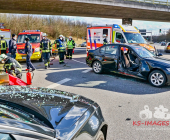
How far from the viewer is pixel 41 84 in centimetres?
732

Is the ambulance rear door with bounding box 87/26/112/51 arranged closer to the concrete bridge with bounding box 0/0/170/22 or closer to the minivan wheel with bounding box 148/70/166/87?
the minivan wheel with bounding box 148/70/166/87

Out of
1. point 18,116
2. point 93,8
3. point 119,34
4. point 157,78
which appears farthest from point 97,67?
point 93,8

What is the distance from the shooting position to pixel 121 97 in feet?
18.7

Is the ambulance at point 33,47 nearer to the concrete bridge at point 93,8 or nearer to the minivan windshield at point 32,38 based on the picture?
the minivan windshield at point 32,38

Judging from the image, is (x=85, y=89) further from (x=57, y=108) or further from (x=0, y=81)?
(x=57, y=108)

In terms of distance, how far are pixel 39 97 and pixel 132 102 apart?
11.2ft

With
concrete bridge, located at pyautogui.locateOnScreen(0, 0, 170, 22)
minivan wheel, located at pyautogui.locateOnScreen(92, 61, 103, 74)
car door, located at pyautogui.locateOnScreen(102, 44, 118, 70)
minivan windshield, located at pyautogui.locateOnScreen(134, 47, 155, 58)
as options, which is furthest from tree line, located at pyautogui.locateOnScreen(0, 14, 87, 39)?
minivan windshield, located at pyautogui.locateOnScreen(134, 47, 155, 58)

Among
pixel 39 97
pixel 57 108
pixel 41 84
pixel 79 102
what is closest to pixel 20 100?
pixel 39 97

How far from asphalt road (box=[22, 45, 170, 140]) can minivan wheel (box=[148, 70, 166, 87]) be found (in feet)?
0.67

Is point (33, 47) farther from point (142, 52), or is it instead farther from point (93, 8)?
point (93, 8)

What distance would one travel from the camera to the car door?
8172mm

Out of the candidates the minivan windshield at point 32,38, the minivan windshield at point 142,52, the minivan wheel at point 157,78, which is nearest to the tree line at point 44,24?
the minivan windshield at point 32,38

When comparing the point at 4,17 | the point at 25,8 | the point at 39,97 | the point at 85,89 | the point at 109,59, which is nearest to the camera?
the point at 39,97

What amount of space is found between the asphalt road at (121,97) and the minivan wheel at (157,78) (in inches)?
8.1
